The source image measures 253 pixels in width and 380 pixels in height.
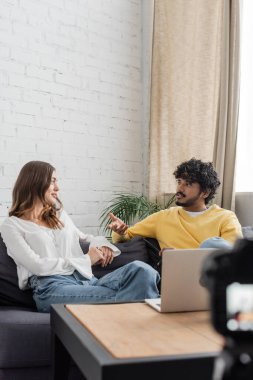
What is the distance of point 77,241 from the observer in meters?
2.82

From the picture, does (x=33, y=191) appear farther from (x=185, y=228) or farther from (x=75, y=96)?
(x=75, y=96)

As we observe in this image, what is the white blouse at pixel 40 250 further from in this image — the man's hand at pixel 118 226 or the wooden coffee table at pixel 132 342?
the wooden coffee table at pixel 132 342

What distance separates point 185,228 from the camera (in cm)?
301

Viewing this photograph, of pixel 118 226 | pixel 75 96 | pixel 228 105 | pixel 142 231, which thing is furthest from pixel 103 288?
pixel 75 96

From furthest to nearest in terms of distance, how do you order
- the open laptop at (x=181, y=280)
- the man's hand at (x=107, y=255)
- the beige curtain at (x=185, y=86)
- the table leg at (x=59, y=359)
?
the beige curtain at (x=185, y=86) < the man's hand at (x=107, y=255) < the table leg at (x=59, y=359) < the open laptop at (x=181, y=280)

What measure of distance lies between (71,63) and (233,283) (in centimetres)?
355

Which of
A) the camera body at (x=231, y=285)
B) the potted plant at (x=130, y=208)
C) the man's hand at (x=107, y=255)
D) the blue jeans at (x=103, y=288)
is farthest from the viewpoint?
the potted plant at (x=130, y=208)

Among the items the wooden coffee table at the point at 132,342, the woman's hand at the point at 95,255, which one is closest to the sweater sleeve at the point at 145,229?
the woman's hand at the point at 95,255

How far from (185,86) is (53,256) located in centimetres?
207

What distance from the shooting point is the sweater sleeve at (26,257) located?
2455 millimetres

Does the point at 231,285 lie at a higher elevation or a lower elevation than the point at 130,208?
higher

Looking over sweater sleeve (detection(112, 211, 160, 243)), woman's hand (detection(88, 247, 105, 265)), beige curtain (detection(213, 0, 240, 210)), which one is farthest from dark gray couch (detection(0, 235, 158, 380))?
beige curtain (detection(213, 0, 240, 210))

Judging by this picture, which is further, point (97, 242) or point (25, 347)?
point (97, 242)

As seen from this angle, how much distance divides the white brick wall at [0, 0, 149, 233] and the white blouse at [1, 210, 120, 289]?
42.8 inches
